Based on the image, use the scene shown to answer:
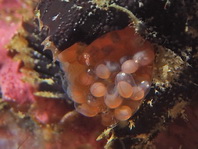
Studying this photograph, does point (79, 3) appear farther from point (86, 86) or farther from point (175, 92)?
point (175, 92)

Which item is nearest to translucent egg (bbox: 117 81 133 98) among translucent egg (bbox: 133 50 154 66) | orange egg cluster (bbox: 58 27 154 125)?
orange egg cluster (bbox: 58 27 154 125)

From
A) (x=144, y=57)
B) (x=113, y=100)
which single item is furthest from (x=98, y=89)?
(x=144, y=57)

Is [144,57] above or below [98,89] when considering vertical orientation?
above

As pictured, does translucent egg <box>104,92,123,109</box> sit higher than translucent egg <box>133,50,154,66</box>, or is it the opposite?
translucent egg <box>133,50,154,66</box>

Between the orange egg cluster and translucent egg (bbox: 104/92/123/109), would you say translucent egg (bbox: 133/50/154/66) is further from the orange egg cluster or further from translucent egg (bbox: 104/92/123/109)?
translucent egg (bbox: 104/92/123/109)

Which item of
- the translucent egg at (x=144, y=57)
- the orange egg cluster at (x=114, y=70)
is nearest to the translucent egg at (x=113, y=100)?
the orange egg cluster at (x=114, y=70)

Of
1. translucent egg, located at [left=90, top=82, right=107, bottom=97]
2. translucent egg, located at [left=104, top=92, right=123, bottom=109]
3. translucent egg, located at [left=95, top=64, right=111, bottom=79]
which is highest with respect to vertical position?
translucent egg, located at [left=95, top=64, right=111, bottom=79]

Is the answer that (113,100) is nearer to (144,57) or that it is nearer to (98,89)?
(98,89)

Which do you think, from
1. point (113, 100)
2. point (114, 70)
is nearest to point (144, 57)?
point (114, 70)
